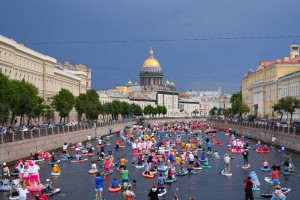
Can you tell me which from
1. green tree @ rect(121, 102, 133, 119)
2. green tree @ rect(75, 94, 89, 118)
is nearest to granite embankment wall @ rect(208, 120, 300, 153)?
green tree @ rect(75, 94, 89, 118)

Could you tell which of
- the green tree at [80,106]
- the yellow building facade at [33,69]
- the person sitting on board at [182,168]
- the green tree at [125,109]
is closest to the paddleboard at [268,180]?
the person sitting on board at [182,168]

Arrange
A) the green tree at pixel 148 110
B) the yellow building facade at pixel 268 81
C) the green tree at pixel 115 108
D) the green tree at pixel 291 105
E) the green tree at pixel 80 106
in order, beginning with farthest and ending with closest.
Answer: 1. the green tree at pixel 148 110
2. the green tree at pixel 115 108
3. the yellow building facade at pixel 268 81
4. the green tree at pixel 80 106
5. the green tree at pixel 291 105

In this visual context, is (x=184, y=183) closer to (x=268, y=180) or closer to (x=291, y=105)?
(x=268, y=180)

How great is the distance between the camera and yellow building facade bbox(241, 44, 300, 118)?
91.8 meters

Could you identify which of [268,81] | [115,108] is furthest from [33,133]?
[115,108]

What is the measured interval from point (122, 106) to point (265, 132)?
8169 cm

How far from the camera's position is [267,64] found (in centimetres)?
10750

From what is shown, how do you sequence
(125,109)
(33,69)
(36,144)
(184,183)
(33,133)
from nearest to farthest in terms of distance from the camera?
(184,183) < (33,133) < (36,144) < (33,69) < (125,109)

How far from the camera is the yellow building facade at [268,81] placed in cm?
9181

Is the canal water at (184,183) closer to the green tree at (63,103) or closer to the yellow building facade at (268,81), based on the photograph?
the green tree at (63,103)

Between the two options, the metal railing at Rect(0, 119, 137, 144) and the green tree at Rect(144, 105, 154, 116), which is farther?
the green tree at Rect(144, 105, 154, 116)

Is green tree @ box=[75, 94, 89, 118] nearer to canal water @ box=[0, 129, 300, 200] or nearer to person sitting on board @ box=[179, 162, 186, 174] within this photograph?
canal water @ box=[0, 129, 300, 200]

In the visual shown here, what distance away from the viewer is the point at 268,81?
9656cm

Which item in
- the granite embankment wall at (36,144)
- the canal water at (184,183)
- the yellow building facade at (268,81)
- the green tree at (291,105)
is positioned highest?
the yellow building facade at (268,81)
